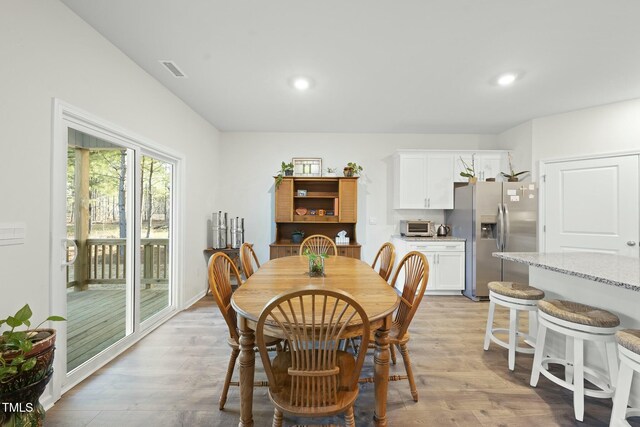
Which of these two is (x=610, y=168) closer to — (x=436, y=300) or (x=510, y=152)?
(x=510, y=152)

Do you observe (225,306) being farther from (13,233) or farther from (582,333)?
(582,333)

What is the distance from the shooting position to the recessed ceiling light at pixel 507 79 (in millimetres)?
2670

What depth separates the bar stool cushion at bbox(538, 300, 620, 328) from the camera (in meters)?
1.56

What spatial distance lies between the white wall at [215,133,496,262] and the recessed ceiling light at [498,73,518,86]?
1807mm

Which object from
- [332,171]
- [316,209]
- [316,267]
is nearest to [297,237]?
[316,209]

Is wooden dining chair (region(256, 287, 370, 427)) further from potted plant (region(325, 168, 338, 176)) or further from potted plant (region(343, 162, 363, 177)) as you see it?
potted plant (region(325, 168, 338, 176))

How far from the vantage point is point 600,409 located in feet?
5.70

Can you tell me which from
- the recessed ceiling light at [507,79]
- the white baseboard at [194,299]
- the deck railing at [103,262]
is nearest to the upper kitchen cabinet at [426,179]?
the recessed ceiling light at [507,79]

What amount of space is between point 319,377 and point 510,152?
4.67 m

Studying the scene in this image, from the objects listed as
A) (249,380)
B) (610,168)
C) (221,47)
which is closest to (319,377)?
(249,380)

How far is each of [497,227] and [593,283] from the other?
205 centimetres

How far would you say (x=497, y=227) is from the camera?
381cm

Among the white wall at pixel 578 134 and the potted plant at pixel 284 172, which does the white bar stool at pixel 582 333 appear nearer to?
the white wall at pixel 578 134

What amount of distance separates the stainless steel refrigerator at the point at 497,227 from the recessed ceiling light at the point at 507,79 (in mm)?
1427
